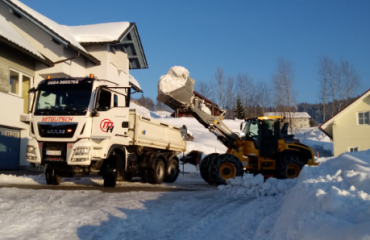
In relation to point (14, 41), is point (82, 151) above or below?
below

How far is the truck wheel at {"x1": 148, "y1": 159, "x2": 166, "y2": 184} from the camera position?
12.5 meters

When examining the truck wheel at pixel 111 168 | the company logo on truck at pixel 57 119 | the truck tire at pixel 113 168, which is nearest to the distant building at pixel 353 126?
the truck tire at pixel 113 168

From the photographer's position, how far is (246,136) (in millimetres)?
13539

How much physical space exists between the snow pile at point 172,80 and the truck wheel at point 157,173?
2.76m

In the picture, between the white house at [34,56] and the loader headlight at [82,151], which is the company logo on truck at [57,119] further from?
the white house at [34,56]

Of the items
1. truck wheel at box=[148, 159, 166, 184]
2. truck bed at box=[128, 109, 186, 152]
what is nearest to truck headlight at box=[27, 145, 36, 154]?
truck bed at box=[128, 109, 186, 152]

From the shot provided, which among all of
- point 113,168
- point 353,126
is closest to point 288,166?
point 113,168

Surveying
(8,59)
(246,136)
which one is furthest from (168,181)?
(8,59)

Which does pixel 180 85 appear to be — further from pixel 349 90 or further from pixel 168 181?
pixel 349 90

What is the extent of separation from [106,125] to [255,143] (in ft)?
19.8

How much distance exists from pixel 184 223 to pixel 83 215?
1893 mm

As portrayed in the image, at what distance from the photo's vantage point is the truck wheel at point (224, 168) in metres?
12.1

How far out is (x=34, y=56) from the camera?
17672mm

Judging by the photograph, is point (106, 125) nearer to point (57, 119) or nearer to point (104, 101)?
point (104, 101)
